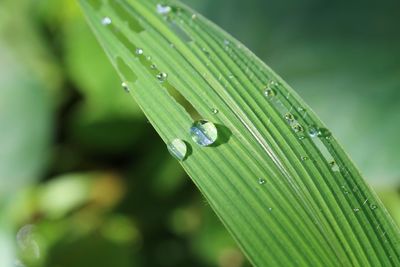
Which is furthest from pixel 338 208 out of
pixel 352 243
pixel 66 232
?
pixel 66 232

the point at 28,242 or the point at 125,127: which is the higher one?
the point at 125,127

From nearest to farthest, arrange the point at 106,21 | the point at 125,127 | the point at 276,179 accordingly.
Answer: the point at 276,179
the point at 106,21
the point at 125,127

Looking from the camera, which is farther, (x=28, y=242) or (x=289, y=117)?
(x=28, y=242)

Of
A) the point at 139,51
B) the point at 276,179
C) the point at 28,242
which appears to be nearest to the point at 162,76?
the point at 139,51

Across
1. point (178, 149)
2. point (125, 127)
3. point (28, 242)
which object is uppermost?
point (178, 149)

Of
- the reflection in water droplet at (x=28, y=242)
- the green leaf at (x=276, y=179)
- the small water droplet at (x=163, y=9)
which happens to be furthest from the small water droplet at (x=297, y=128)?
the reflection in water droplet at (x=28, y=242)

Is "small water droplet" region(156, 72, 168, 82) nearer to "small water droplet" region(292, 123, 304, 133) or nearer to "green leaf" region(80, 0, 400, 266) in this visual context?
"green leaf" region(80, 0, 400, 266)

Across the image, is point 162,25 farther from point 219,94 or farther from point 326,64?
point 326,64

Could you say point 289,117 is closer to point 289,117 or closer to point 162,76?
point 289,117
